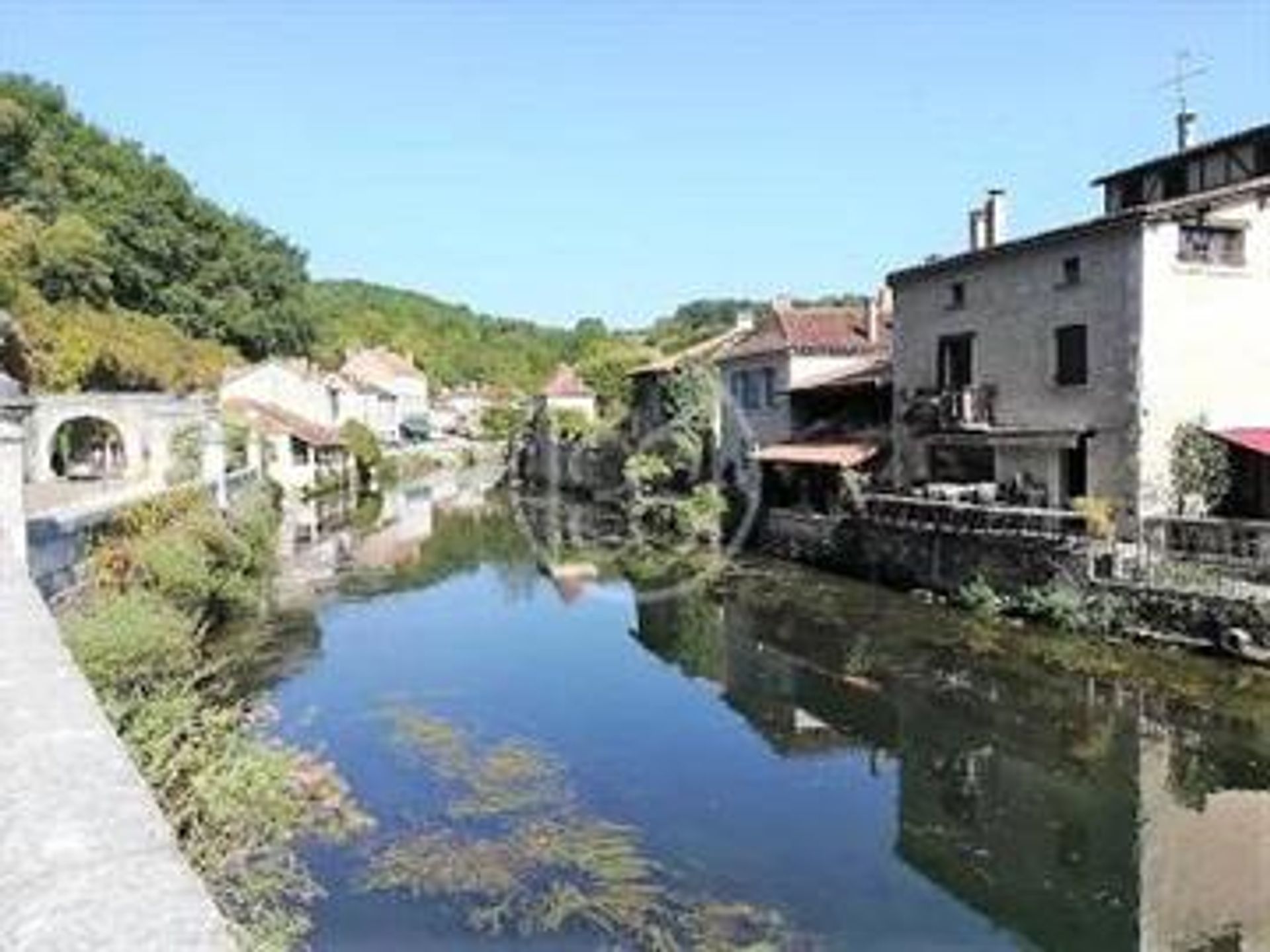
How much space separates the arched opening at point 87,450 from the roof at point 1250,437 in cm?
3424

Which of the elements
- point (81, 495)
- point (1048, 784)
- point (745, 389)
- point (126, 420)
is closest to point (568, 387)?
point (745, 389)

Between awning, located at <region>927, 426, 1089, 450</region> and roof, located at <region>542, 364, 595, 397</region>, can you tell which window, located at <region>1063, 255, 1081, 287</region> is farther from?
roof, located at <region>542, 364, 595, 397</region>

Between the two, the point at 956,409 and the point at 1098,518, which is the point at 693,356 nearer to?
the point at 956,409

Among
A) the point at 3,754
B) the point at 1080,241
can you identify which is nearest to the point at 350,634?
the point at 1080,241

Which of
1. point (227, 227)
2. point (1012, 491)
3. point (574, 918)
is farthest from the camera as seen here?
point (227, 227)

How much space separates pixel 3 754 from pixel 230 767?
273 inches

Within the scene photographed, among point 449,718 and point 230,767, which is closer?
point 230,767

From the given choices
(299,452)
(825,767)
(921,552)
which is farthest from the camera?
(299,452)

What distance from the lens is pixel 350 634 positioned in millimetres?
29609

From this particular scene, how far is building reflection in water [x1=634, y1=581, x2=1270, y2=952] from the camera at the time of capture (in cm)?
1359

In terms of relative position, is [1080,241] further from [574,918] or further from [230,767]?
[230,767]

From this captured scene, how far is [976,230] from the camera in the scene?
3922cm

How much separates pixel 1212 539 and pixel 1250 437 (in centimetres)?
311

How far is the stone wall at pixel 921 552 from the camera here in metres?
27.5
